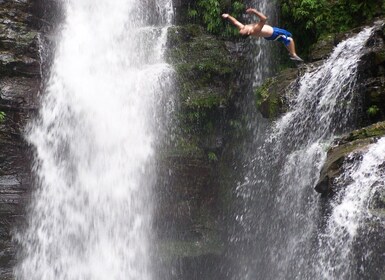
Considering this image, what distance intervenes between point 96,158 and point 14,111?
97.7 inches

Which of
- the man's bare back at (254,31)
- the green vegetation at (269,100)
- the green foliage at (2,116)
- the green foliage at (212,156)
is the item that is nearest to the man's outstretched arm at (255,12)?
the man's bare back at (254,31)

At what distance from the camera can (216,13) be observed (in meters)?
14.7

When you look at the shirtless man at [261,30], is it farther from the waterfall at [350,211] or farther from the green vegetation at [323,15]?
the waterfall at [350,211]

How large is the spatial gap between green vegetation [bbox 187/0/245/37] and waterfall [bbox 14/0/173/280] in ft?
4.71

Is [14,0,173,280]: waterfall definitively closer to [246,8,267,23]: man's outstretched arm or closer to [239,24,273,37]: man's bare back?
[239,24,273,37]: man's bare back

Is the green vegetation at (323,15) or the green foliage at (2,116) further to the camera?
the green foliage at (2,116)

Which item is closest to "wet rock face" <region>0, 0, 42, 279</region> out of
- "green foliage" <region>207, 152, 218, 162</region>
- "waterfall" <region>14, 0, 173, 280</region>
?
"waterfall" <region>14, 0, 173, 280</region>

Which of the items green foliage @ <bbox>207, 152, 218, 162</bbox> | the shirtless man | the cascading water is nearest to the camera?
the cascading water

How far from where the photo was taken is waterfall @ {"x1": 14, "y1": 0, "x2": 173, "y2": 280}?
1210 centimetres

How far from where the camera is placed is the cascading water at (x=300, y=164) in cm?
961

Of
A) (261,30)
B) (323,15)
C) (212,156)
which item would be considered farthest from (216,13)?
(261,30)

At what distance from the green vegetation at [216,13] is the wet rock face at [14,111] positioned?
5.03 metres

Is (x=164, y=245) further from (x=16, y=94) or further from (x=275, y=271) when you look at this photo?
(x=16, y=94)

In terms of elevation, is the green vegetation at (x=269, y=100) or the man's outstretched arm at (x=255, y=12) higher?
the man's outstretched arm at (x=255, y=12)
